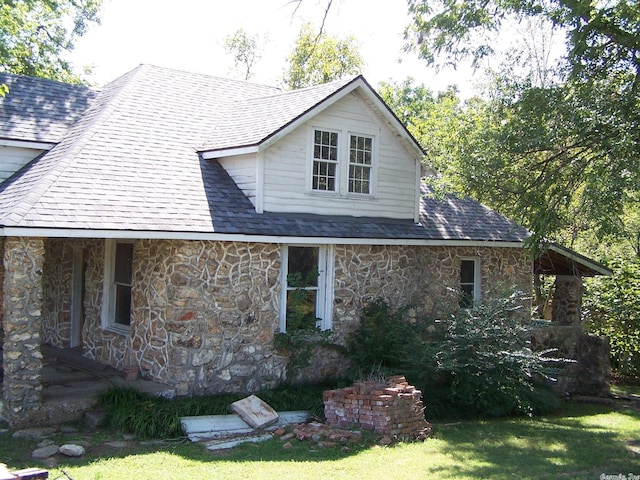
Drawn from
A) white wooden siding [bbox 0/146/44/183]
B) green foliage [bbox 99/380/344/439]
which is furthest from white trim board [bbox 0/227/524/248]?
white wooden siding [bbox 0/146/44/183]

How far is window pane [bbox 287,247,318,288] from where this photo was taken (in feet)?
40.4

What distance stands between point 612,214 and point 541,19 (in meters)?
4.21

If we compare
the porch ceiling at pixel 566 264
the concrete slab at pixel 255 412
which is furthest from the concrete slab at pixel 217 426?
the porch ceiling at pixel 566 264

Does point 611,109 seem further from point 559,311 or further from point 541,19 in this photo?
point 559,311

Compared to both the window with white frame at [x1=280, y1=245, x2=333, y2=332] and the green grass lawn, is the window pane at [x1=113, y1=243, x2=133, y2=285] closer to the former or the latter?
the window with white frame at [x1=280, y1=245, x2=333, y2=332]

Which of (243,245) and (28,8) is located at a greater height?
(28,8)

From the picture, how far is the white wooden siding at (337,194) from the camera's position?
12492 mm

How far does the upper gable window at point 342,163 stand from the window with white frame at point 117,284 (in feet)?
12.6

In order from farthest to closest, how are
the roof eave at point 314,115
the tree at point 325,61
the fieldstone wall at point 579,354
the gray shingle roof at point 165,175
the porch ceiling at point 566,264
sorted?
the tree at point 325,61
the porch ceiling at point 566,264
the fieldstone wall at point 579,354
the roof eave at point 314,115
the gray shingle roof at point 165,175

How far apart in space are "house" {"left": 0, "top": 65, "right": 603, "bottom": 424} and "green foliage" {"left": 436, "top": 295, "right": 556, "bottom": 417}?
4.46 feet

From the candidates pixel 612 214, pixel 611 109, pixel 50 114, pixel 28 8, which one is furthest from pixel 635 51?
pixel 28 8

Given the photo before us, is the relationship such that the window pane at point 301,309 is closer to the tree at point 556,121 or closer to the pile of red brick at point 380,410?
the pile of red brick at point 380,410

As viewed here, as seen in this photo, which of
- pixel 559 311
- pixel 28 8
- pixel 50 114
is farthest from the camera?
pixel 28 8

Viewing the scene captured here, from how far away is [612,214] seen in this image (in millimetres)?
11062
